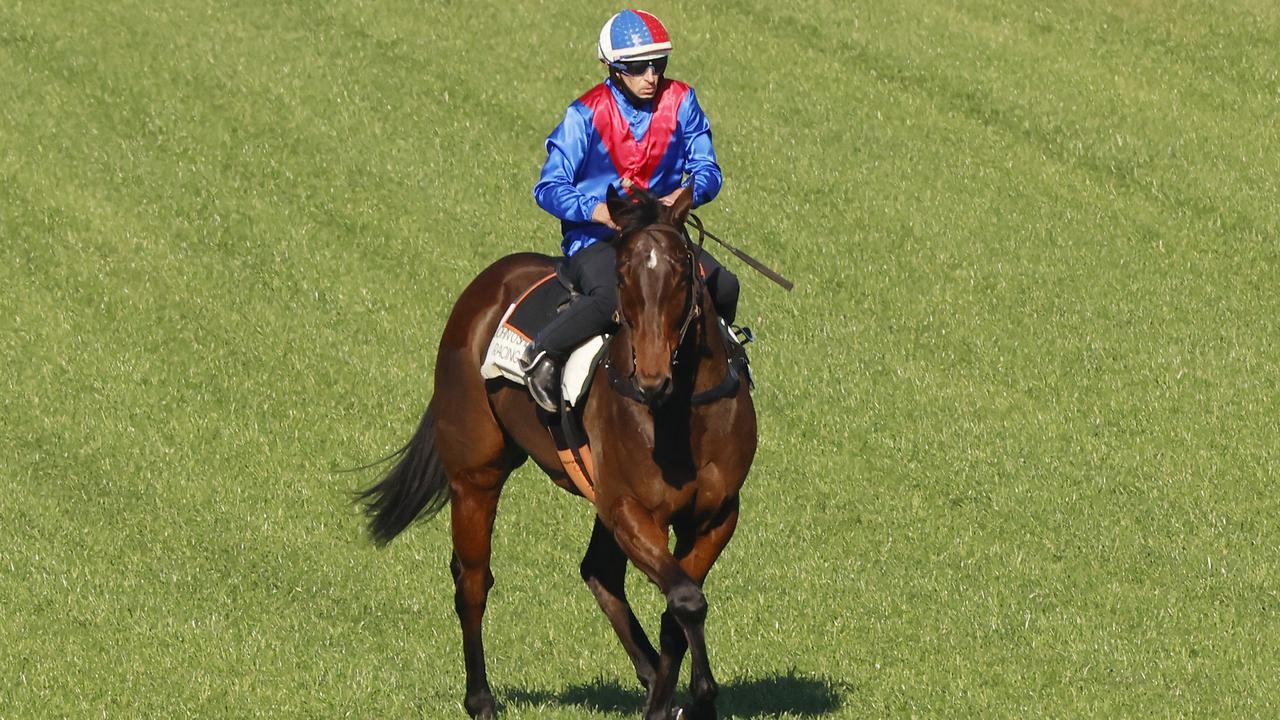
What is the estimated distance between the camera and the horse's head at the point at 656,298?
25.2 feet

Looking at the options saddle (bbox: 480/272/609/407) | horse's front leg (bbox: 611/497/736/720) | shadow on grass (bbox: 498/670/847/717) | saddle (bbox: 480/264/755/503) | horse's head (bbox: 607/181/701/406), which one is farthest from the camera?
shadow on grass (bbox: 498/670/847/717)

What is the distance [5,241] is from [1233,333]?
42.3 ft

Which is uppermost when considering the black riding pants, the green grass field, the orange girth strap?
the black riding pants

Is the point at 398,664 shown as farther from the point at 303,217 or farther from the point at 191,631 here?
the point at 303,217

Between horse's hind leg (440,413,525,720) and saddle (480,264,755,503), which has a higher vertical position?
saddle (480,264,755,503)

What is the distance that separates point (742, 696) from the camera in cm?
1021

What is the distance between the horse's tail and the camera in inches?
437

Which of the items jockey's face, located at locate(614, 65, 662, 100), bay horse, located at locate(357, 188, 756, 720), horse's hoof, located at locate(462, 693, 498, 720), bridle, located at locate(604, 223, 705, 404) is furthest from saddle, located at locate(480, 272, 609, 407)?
horse's hoof, located at locate(462, 693, 498, 720)

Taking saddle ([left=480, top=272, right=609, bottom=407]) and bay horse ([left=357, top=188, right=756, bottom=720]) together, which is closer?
bay horse ([left=357, top=188, right=756, bottom=720])

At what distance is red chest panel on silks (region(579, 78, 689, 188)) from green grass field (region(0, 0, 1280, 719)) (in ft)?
9.13

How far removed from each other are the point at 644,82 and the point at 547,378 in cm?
149

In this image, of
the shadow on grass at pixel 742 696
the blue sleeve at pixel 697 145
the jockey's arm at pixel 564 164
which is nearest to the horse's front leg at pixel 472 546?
the shadow on grass at pixel 742 696

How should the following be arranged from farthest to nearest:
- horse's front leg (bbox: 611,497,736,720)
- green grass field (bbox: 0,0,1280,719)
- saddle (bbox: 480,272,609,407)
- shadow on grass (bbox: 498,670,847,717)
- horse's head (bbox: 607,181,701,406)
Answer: green grass field (bbox: 0,0,1280,719), shadow on grass (bbox: 498,670,847,717), saddle (bbox: 480,272,609,407), horse's front leg (bbox: 611,497,736,720), horse's head (bbox: 607,181,701,406)

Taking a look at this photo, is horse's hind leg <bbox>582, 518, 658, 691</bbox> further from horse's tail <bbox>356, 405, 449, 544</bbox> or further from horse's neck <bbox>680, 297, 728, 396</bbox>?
horse's neck <bbox>680, 297, 728, 396</bbox>
